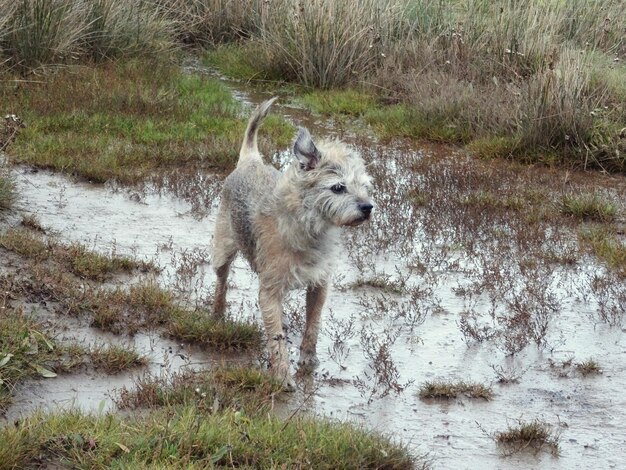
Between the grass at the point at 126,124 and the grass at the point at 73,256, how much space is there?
256cm

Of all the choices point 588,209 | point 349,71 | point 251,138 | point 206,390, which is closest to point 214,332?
point 206,390

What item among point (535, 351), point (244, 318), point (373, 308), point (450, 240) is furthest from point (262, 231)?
point (450, 240)

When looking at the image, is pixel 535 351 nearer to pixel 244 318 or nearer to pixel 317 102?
pixel 244 318

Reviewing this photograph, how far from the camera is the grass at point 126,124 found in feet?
36.4

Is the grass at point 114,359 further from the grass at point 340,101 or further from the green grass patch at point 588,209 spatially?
the grass at point 340,101

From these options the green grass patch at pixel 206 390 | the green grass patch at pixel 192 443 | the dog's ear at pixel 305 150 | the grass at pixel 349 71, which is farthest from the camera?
the grass at pixel 349 71

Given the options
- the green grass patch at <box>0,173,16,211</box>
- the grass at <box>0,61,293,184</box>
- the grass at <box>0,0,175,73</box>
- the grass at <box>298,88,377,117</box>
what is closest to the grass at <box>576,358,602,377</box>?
the green grass patch at <box>0,173,16,211</box>

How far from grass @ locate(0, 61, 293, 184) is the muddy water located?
61 cm

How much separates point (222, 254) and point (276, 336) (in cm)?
127

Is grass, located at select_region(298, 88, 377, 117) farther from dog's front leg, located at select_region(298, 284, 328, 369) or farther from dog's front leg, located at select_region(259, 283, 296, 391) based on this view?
dog's front leg, located at select_region(259, 283, 296, 391)

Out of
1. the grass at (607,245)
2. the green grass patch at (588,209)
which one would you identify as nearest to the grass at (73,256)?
the grass at (607,245)

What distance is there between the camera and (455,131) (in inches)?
527

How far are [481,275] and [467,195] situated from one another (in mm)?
2418

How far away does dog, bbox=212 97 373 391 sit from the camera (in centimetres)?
636
